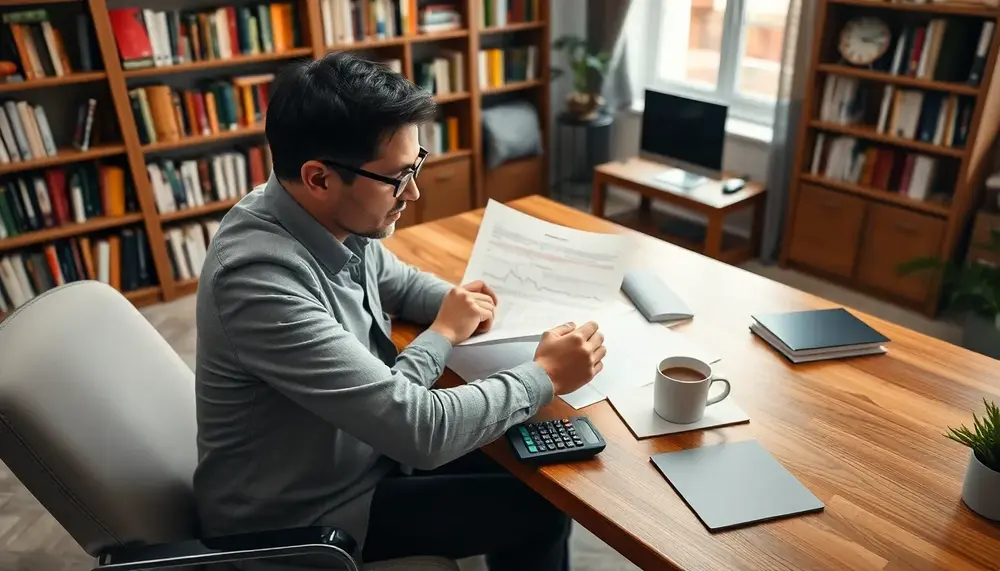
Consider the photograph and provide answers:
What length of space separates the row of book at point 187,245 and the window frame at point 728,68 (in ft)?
7.87

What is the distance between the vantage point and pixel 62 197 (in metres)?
3.05

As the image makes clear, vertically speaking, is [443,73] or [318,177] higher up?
[318,177]

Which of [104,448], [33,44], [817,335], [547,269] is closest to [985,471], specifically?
[817,335]

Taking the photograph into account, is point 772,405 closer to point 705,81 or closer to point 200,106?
point 200,106

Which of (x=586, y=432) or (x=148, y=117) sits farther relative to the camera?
(x=148, y=117)

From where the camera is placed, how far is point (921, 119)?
3.02 metres

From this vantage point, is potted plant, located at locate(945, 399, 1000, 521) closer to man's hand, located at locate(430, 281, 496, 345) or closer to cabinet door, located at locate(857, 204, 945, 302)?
man's hand, located at locate(430, 281, 496, 345)

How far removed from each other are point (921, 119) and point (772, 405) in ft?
7.90

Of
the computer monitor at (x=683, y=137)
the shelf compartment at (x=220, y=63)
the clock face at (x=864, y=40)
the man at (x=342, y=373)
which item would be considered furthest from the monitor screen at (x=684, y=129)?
the man at (x=342, y=373)

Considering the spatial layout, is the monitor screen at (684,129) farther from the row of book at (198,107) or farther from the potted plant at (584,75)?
the row of book at (198,107)

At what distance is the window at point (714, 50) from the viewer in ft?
12.5

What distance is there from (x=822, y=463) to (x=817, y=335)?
0.34 metres

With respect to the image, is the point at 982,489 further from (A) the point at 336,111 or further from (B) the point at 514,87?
(B) the point at 514,87

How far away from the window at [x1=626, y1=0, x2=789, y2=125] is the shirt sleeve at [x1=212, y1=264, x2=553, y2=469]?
3.12 meters
